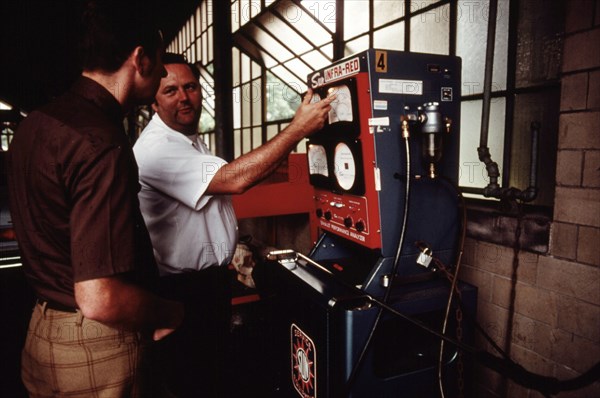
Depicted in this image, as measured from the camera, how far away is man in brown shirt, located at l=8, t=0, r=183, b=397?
100 cm

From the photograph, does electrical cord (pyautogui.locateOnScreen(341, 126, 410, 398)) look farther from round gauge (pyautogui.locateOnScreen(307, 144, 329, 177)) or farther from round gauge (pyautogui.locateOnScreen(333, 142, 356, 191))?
round gauge (pyautogui.locateOnScreen(307, 144, 329, 177))

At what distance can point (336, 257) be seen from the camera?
2137mm

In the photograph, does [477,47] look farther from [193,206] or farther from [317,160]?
[193,206]

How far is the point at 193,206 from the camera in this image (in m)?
1.74

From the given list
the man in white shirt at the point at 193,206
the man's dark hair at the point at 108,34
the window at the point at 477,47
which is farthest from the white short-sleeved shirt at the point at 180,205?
the window at the point at 477,47

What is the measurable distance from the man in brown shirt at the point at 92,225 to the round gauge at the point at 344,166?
2.60 ft

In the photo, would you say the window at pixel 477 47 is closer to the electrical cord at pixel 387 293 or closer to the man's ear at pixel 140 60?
the electrical cord at pixel 387 293

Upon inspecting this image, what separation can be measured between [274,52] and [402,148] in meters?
3.83

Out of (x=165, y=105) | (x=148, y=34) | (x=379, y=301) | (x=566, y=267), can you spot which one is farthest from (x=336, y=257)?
(x=148, y=34)

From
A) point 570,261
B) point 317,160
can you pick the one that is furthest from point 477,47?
A: point 570,261

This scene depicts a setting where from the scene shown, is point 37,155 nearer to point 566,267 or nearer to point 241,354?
point 566,267

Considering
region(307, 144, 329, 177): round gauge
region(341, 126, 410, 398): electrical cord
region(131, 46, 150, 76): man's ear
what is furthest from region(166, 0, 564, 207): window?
region(131, 46, 150, 76): man's ear

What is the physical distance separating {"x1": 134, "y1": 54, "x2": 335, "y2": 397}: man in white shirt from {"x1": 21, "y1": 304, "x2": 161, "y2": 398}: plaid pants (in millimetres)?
651

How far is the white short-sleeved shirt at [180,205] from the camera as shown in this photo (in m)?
1.73
